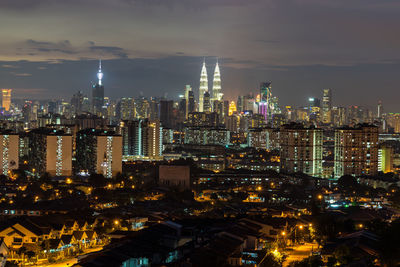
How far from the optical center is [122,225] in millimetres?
13383

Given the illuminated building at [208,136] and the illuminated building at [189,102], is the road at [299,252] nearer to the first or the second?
the illuminated building at [208,136]

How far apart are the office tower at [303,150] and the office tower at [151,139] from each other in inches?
304

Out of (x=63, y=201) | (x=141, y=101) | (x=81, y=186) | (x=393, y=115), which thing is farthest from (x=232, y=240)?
(x=393, y=115)

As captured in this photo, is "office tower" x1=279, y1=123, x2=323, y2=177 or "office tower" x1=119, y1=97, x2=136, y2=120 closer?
"office tower" x1=279, y1=123, x2=323, y2=177

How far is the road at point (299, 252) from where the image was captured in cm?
1090

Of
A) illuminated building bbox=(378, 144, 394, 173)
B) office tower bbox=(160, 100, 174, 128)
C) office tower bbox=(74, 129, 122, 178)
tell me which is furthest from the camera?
office tower bbox=(160, 100, 174, 128)

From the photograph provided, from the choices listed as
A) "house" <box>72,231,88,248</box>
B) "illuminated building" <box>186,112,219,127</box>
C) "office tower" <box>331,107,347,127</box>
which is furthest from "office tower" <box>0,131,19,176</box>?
"office tower" <box>331,107,347,127</box>

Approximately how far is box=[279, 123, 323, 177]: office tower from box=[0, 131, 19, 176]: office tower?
10411mm

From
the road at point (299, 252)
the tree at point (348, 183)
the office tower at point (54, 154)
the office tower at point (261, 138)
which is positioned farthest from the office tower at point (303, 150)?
the road at point (299, 252)

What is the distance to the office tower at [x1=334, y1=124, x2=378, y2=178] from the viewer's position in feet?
83.9

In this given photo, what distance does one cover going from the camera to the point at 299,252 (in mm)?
11648

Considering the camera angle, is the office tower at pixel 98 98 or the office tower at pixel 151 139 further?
the office tower at pixel 98 98

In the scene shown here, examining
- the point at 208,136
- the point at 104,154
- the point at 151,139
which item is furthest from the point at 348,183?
the point at 208,136

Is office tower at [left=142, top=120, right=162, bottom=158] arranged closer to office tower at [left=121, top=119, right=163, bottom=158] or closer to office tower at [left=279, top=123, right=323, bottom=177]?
office tower at [left=121, top=119, right=163, bottom=158]
